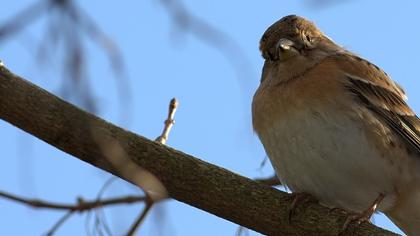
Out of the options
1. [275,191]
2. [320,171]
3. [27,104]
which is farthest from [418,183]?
[27,104]

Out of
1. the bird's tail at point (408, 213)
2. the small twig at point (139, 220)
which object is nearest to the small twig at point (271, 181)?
the bird's tail at point (408, 213)

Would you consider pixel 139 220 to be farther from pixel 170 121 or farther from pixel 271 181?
pixel 271 181

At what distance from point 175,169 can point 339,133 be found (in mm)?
1344

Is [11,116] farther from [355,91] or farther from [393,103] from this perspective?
[393,103]

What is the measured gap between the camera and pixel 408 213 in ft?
18.1

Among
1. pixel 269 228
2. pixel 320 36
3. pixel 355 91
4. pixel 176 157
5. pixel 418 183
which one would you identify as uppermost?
pixel 320 36

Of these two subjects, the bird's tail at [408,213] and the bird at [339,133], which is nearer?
the bird at [339,133]

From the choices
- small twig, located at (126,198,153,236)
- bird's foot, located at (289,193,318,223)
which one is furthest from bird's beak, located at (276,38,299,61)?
small twig, located at (126,198,153,236)

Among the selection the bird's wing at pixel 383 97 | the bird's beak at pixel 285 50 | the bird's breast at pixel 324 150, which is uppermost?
the bird's beak at pixel 285 50

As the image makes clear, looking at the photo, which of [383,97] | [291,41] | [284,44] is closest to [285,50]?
[284,44]

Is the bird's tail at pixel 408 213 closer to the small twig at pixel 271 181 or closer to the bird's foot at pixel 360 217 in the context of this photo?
the bird's foot at pixel 360 217

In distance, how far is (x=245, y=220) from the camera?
4547 mm

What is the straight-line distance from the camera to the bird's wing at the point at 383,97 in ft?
18.0

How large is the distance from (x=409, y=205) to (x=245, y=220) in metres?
1.60
